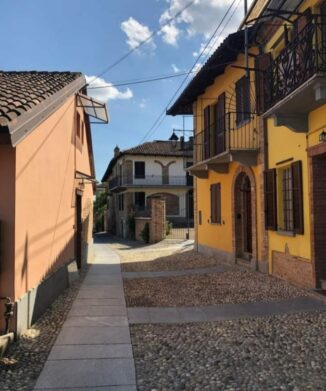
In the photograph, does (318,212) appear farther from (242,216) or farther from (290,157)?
(242,216)

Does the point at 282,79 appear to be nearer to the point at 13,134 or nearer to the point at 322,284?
the point at 322,284

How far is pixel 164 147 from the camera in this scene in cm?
4488

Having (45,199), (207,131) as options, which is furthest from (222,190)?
(45,199)

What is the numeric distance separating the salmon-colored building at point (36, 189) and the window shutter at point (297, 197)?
16.6ft

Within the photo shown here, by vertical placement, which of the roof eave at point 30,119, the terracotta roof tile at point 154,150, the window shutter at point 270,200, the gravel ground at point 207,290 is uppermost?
the terracotta roof tile at point 154,150

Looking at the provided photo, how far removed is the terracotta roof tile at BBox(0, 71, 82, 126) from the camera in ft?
18.9

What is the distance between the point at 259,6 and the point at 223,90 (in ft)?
11.8

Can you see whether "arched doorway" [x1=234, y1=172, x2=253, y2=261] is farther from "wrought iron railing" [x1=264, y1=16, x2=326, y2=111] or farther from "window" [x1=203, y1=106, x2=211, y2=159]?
"wrought iron railing" [x1=264, y1=16, x2=326, y2=111]

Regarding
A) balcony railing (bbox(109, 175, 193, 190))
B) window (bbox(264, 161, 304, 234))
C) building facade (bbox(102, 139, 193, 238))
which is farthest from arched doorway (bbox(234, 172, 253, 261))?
balcony railing (bbox(109, 175, 193, 190))

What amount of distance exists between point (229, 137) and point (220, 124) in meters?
2.69

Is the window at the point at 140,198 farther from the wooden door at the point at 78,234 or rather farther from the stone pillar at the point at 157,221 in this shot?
the wooden door at the point at 78,234

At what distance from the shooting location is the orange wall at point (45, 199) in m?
6.28

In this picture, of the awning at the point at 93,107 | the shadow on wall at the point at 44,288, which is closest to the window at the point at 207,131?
the awning at the point at 93,107

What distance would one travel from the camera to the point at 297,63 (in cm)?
753
